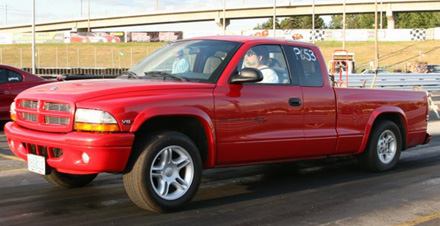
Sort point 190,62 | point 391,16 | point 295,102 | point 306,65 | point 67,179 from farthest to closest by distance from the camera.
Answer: point 391,16 → point 306,65 → point 295,102 → point 67,179 → point 190,62

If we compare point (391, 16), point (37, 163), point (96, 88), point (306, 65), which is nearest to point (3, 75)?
point (37, 163)

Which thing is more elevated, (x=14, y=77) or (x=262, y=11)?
(x=262, y=11)

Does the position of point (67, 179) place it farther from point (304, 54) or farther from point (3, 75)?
point (3, 75)

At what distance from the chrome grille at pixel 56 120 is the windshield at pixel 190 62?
49.5 inches

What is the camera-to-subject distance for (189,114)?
5453 millimetres

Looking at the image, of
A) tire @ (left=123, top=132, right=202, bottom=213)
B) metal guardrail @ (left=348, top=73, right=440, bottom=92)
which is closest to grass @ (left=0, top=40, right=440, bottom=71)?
metal guardrail @ (left=348, top=73, right=440, bottom=92)

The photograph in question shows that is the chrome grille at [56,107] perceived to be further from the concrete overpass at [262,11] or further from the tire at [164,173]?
the concrete overpass at [262,11]

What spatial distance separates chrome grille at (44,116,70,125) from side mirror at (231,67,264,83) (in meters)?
1.76

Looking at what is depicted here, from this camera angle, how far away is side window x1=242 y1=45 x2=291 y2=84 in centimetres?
638

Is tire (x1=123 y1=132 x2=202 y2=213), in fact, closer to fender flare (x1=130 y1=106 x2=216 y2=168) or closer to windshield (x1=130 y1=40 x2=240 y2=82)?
fender flare (x1=130 y1=106 x2=216 y2=168)

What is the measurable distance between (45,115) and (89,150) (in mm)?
695

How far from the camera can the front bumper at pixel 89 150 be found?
4922 millimetres

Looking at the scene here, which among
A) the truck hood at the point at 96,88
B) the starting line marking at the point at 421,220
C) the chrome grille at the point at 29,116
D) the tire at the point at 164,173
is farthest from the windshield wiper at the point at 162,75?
the starting line marking at the point at 421,220

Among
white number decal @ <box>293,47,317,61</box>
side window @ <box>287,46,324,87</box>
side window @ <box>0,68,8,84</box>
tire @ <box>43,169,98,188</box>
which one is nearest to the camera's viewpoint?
tire @ <box>43,169,98,188</box>
